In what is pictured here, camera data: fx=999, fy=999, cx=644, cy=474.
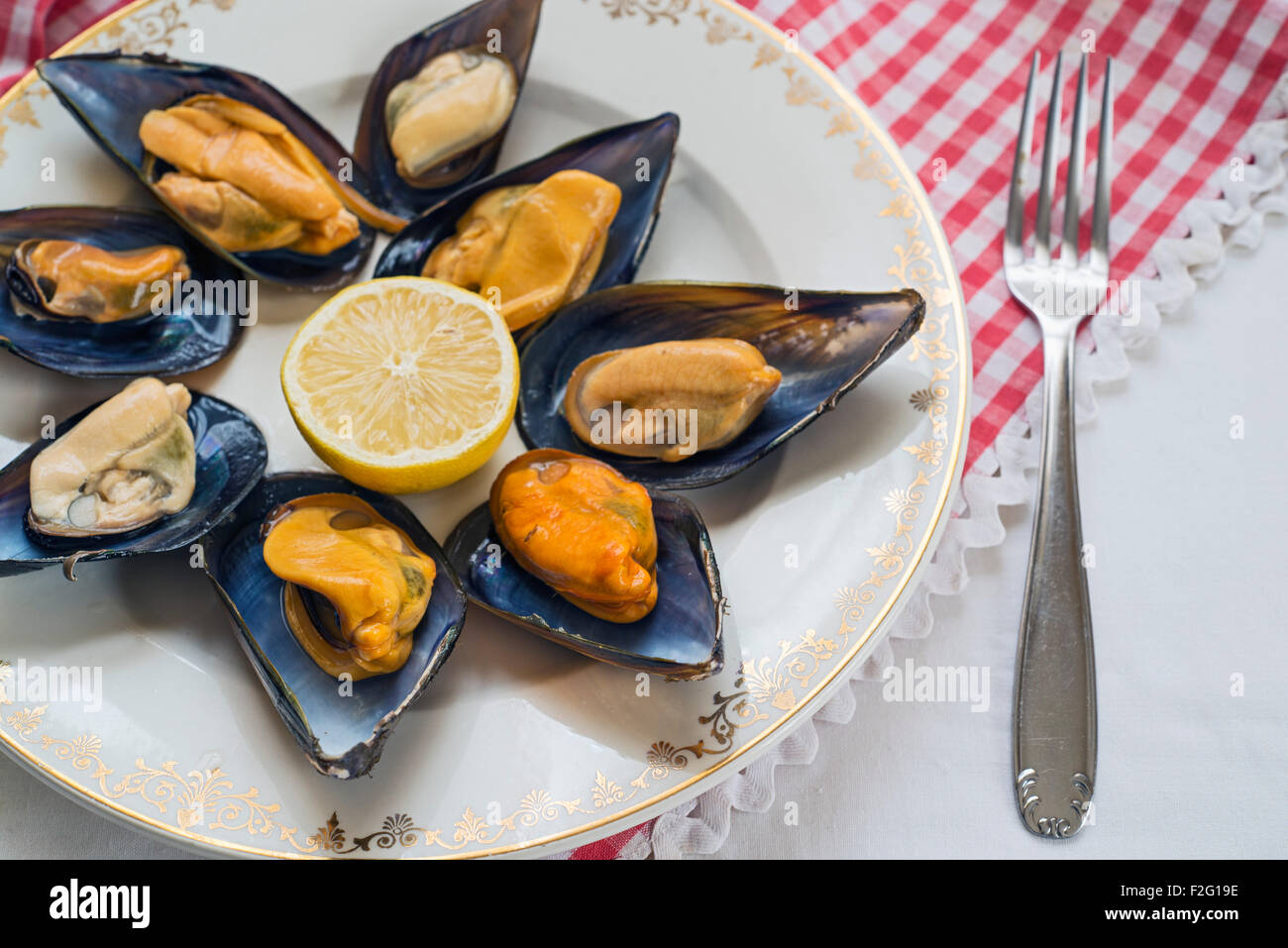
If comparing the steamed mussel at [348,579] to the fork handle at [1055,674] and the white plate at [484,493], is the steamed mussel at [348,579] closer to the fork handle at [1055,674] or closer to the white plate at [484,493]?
the white plate at [484,493]

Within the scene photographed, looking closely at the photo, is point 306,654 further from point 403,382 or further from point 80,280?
point 80,280

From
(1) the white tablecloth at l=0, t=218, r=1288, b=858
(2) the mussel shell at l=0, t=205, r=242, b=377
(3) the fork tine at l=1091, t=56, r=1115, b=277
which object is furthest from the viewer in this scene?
(3) the fork tine at l=1091, t=56, r=1115, b=277

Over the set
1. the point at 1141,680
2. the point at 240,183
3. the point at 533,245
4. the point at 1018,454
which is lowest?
the point at 1141,680

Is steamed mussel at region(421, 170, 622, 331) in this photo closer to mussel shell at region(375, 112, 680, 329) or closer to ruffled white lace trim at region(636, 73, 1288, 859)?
mussel shell at region(375, 112, 680, 329)

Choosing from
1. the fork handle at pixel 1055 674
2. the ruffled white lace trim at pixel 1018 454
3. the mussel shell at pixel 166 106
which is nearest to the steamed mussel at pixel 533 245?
the mussel shell at pixel 166 106

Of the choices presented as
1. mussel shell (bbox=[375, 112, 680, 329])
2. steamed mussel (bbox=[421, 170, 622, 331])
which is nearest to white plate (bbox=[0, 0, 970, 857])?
mussel shell (bbox=[375, 112, 680, 329])

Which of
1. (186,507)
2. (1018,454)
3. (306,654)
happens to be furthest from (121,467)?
(1018,454)

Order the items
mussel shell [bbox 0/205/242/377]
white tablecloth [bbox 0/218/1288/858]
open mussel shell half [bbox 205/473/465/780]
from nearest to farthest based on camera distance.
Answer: open mussel shell half [bbox 205/473/465/780], white tablecloth [bbox 0/218/1288/858], mussel shell [bbox 0/205/242/377]
